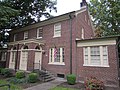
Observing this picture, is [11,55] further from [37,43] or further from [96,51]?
[96,51]

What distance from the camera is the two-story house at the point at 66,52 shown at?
32.8 ft

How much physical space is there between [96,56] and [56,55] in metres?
4.85

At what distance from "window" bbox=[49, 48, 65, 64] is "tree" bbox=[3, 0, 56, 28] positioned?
33.1 ft

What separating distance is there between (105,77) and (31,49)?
336 inches

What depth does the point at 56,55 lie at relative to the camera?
13.5 metres

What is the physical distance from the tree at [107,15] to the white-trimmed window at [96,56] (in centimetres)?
1027

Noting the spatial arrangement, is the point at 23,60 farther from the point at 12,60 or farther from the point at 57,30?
the point at 57,30

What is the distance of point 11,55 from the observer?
16.7 metres

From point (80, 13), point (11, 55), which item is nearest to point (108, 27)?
point (80, 13)

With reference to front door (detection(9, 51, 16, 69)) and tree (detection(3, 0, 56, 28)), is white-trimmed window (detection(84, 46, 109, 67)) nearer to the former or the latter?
front door (detection(9, 51, 16, 69))

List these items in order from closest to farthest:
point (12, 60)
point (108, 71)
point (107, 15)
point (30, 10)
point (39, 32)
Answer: point (108, 71) → point (39, 32) → point (12, 60) → point (107, 15) → point (30, 10)

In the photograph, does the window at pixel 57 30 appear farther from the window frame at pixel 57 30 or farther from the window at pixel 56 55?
the window at pixel 56 55

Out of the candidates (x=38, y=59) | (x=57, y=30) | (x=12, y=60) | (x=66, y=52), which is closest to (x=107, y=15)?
(x=57, y=30)

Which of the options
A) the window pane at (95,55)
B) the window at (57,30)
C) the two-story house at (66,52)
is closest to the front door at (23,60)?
the two-story house at (66,52)
